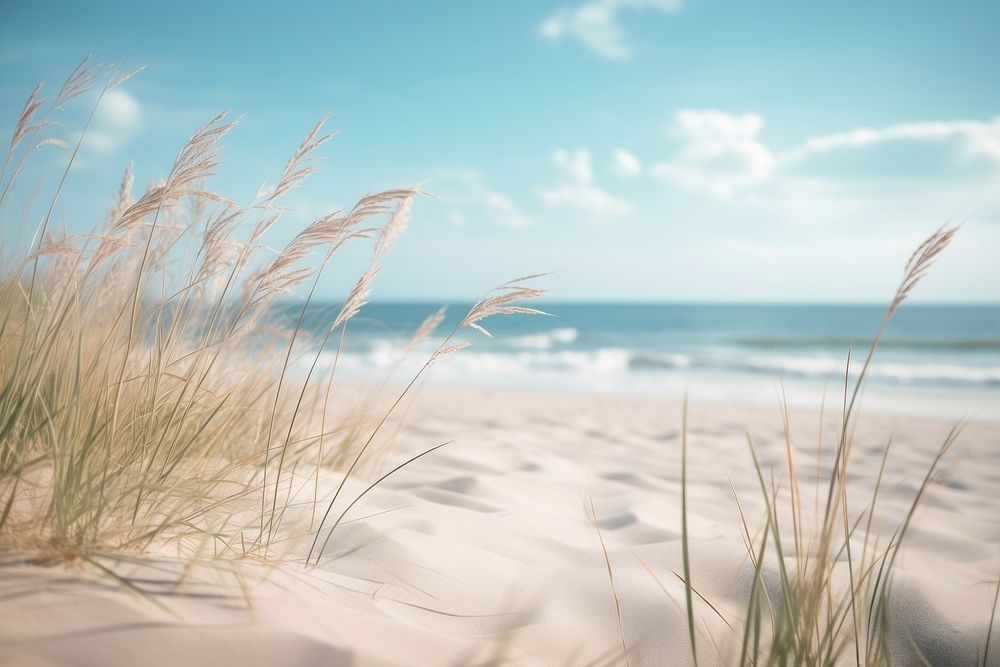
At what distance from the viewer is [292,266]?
5.04 ft

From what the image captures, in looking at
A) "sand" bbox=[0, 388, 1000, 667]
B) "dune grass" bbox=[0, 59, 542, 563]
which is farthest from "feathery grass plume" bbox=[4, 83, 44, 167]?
"sand" bbox=[0, 388, 1000, 667]

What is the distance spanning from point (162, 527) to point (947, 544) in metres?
2.74

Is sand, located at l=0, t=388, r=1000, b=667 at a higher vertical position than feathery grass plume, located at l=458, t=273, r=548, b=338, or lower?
lower

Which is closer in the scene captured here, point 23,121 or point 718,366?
point 23,121

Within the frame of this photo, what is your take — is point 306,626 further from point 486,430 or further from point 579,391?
point 579,391

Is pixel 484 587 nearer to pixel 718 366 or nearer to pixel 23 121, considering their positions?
pixel 23 121

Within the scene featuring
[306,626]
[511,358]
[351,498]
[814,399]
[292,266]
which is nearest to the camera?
[306,626]

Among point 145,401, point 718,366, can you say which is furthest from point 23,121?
point 718,366

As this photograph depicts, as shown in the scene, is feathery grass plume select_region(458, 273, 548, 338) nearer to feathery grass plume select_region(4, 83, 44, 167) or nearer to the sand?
the sand

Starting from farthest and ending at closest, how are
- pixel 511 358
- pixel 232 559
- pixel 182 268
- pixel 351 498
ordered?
1. pixel 511 358
2. pixel 182 268
3. pixel 351 498
4. pixel 232 559

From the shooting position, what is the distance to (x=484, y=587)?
1.60 metres

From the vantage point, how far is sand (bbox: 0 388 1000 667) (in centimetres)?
109

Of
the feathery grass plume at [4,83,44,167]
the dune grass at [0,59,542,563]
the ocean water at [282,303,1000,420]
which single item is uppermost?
the feathery grass plume at [4,83,44,167]

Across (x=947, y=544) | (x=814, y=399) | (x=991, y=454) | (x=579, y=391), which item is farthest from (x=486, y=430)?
(x=814, y=399)
